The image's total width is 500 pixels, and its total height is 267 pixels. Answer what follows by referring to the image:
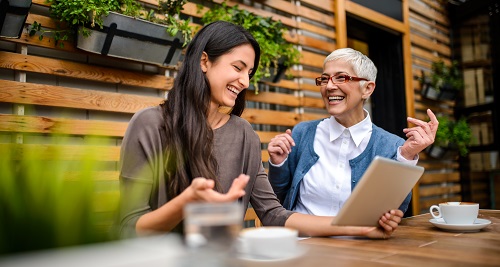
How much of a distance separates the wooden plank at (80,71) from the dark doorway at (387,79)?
284 cm

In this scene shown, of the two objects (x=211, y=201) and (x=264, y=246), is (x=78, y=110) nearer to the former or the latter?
(x=211, y=201)

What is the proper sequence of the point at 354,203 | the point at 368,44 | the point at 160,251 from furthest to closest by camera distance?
the point at 368,44 → the point at 354,203 → the point at 160,251

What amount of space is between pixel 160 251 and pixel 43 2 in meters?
2.09

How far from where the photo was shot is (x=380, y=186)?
114 cm

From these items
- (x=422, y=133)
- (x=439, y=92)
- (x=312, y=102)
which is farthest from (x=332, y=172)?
(x=439, y=92)

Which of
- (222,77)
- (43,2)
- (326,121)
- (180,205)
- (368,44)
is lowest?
(180,205)

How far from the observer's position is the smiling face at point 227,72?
1753 mm

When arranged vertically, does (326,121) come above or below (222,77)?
below

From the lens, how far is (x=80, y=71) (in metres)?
2.39

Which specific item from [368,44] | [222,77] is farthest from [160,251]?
[368,44]

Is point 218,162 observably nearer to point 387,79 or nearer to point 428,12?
point 387,79

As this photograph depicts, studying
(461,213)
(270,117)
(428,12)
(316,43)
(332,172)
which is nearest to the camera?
(461,213)

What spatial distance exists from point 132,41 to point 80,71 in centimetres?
33

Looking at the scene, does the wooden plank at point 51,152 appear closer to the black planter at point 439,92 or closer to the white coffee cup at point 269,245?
the white coffee cup at point 269,245
